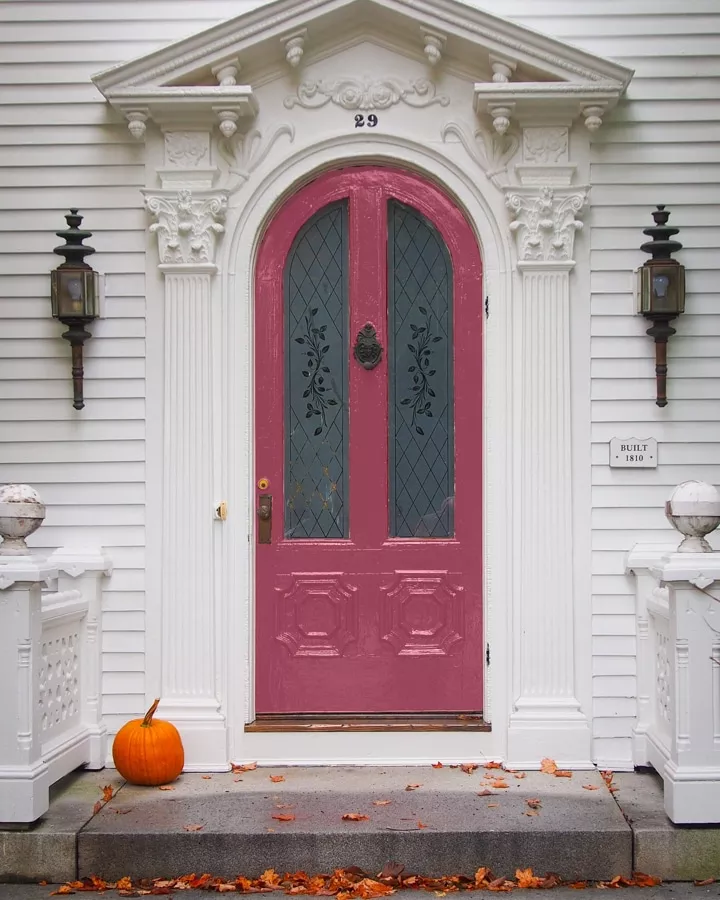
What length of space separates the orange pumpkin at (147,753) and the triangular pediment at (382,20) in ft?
9.91

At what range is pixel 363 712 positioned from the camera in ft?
18.8

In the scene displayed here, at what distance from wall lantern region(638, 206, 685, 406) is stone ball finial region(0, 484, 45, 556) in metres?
3.15

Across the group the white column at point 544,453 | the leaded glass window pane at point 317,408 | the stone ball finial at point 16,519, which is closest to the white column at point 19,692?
the stone ball finial at point 16,519

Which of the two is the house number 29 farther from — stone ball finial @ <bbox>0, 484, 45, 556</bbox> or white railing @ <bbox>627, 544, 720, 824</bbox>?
white railing @ <bbox>627, 544, 720, 824</bbox>

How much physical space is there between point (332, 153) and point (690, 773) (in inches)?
138

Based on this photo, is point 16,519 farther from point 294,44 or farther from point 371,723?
point 294,44

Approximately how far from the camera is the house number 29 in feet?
18.9

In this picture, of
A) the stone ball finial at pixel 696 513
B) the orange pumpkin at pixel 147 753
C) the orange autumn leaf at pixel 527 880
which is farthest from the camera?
the orange pumpkin at pixel 147 753

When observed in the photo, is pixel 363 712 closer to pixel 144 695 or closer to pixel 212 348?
pixel 144 695

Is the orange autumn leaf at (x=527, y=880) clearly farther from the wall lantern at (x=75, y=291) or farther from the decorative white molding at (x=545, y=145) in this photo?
the decorative white molding at (x=545, y=145)

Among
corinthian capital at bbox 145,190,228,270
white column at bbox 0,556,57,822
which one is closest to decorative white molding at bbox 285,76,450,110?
corinthian capital at bbox 145,190,228,270

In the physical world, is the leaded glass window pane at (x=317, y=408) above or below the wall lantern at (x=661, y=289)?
below

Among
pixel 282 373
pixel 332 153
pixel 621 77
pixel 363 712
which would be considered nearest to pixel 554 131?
→ pixel 621 77

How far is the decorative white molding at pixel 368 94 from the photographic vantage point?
575cm
